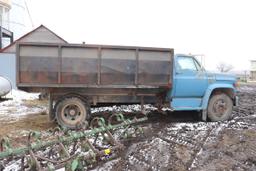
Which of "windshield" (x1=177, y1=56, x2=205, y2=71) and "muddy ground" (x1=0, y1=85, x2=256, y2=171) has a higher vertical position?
"windshield" (x1=177, y1=56, x2=205, y2=71)

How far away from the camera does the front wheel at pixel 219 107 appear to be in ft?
27.9

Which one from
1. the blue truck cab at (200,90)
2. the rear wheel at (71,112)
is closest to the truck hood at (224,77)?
the blue truck cab at (200,90)

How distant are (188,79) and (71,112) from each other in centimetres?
361

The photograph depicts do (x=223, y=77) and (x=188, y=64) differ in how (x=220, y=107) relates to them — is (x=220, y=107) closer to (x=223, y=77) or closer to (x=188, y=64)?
(x=223, y=77)

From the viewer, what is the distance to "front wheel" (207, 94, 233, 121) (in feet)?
27.9

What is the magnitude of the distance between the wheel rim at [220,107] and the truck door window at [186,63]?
1291mm

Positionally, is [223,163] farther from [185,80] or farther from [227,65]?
[227,65]

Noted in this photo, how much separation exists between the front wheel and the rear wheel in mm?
3888

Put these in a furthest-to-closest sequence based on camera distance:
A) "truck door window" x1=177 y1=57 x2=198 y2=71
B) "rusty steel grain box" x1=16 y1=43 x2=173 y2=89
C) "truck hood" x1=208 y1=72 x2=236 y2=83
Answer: "truck hood" x1=208 y1=72 x2=236 y2=83
"truck door window" x1=177 y1=57 x2=198 y2=71
"rusty steel grain box" x1=16 y1=43 x2=173 y2=89

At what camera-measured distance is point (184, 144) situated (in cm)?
603

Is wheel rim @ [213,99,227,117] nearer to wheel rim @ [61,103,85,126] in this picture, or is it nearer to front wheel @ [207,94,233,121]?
front wheel @ [207,94,233,121]

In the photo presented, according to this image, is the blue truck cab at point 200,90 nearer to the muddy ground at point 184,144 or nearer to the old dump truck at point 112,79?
the old dump truck at point 112,79

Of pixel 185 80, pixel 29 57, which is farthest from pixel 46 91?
pixel 185 80

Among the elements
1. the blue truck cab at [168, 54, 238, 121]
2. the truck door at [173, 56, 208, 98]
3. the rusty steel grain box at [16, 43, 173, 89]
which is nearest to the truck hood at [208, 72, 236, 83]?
the blue truck cab at [168, 54, 238, 121]
